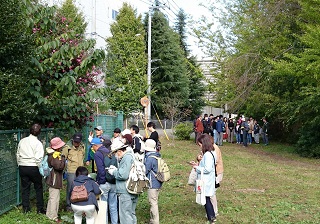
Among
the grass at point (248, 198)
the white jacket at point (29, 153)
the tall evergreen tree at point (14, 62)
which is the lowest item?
the grass at point (248, 198)

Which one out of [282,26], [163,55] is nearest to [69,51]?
[282,26]

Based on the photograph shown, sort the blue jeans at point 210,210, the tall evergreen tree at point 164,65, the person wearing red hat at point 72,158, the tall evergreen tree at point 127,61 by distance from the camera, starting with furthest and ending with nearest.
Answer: the tall evergreen tree at point 164,65, the tall evergreen tree at point 127,61, the person wearing red hat at point 72,158, the blue jeans at point 210,210

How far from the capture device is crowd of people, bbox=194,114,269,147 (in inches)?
1006

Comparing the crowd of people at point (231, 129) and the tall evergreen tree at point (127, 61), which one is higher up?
the tall evergreen tree at point (127, 61)

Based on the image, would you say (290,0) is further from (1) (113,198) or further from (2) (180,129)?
(1) (113,198)

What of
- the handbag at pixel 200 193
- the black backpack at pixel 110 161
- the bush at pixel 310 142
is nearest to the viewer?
the black backpack at pixel 110 161

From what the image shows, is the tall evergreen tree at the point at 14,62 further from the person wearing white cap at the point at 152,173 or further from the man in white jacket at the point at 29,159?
the person wearing white cap at the point at 152,173

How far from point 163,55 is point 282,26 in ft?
84.3

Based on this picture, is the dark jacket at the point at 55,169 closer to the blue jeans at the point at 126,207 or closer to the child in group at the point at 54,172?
the child in group at the point at 54,172

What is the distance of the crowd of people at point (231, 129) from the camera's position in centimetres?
2555

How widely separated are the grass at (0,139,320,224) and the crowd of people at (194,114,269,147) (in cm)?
753

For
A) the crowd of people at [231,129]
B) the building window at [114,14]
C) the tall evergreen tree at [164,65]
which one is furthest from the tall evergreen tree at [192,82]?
the crowd of people at [231,129]

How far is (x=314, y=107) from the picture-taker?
19078 mm

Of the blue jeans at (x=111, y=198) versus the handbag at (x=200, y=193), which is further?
the handbag at (x=200, y=193)
